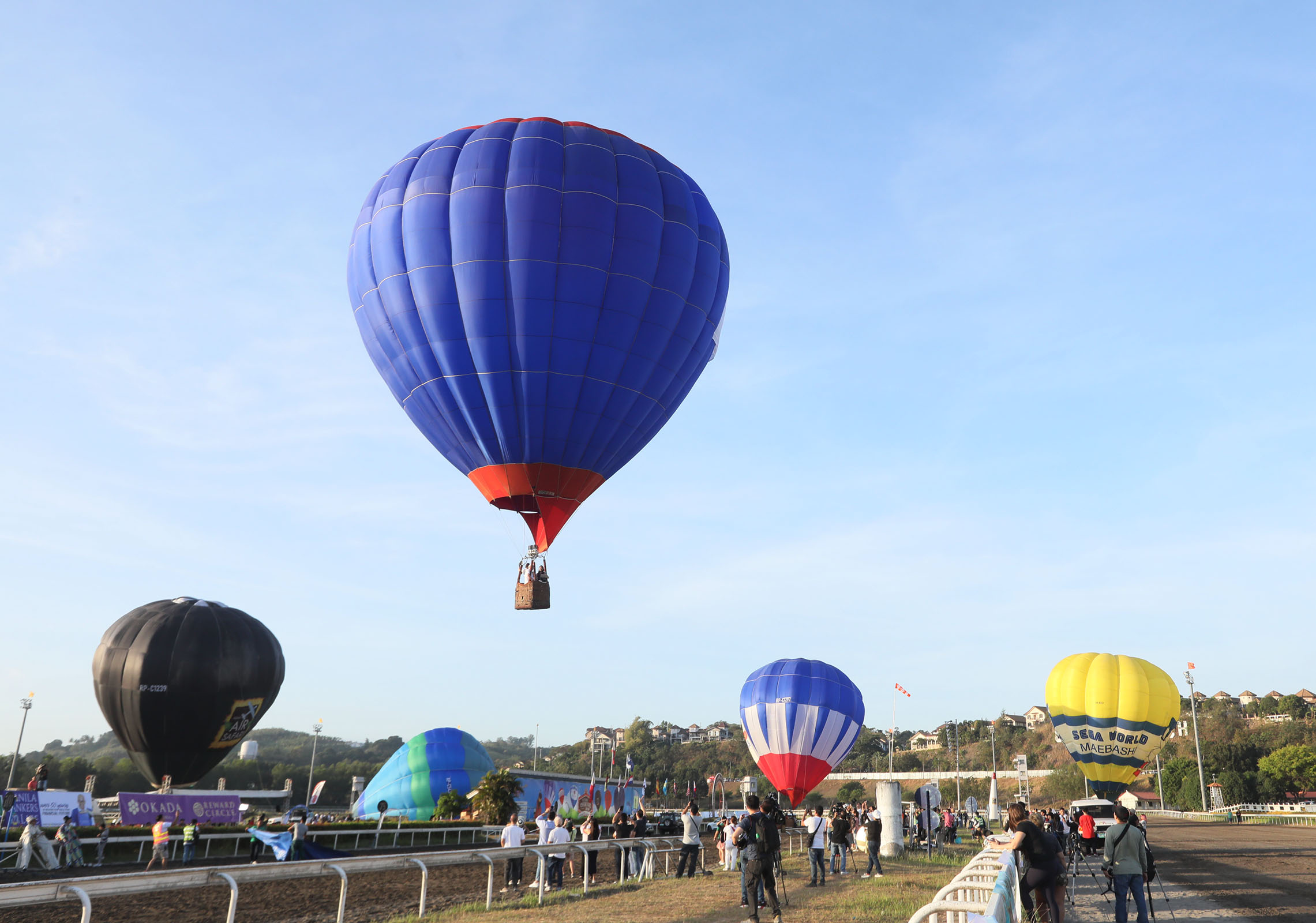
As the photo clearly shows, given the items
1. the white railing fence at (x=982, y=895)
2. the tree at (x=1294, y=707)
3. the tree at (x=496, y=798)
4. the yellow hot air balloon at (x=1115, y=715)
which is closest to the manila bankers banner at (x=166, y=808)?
the tree at (x=496, y=798)

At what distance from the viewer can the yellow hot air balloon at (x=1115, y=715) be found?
137 feet

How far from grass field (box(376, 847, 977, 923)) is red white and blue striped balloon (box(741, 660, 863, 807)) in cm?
2096

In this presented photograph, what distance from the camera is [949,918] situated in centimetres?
700

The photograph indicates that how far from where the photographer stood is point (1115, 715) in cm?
4212

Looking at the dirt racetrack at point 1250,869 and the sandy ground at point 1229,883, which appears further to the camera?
the dirt racetrack at point 1250,869

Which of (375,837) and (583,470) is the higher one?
(583,470)

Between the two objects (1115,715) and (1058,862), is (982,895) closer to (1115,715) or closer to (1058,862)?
(1058,862)

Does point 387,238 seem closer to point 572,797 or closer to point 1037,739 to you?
point 572,797

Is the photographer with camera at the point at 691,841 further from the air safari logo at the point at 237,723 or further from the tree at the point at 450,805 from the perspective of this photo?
the tree at the point at 450,805

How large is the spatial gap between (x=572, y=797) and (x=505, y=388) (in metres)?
48.8

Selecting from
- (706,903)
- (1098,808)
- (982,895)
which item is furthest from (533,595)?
(1098,808)

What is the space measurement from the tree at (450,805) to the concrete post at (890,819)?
31.4 meters

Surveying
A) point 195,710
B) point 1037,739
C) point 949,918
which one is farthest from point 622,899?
point 1037,739

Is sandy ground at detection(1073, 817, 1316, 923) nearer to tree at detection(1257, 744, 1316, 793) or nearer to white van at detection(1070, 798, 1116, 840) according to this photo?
white van at detection(1070, 798, 1116, 840)
